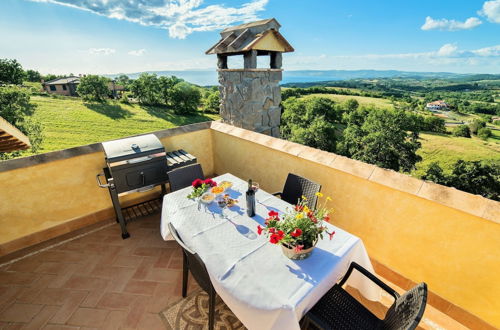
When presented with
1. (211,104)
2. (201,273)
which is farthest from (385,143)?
(211,104)

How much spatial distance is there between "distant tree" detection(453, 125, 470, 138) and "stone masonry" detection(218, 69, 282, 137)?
44.3 metres

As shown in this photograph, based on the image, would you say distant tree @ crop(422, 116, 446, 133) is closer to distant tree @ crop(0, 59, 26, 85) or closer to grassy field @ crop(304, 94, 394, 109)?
grassy field @ crop(304, 94, 394, 109)

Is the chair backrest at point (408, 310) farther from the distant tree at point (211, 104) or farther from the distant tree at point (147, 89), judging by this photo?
the distant tree at point (147, 89)

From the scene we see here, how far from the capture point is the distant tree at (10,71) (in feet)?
74.0

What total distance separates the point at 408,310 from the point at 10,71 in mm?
35963

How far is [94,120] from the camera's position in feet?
128

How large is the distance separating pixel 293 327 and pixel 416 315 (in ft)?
2.24

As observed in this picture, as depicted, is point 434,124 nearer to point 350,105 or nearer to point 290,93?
point 350,105

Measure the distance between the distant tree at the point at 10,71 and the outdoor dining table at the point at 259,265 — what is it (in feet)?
110

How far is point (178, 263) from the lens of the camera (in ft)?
9.28

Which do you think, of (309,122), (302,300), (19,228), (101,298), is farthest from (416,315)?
(309,122)

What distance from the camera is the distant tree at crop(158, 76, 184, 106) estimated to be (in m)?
45.3

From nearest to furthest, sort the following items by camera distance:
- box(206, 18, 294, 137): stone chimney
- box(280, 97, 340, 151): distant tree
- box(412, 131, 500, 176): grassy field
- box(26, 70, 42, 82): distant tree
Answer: box(206, 18, 294, 137): stone chimney → box(280, 97, 340, 151): distant tree → box(412, 131, 500, 176): grassy field → box(26, 70, 42, 82): distant tree

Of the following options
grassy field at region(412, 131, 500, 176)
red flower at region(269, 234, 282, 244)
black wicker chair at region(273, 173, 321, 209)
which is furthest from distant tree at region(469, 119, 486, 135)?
red flower at region(269, 234, 282, 244)
